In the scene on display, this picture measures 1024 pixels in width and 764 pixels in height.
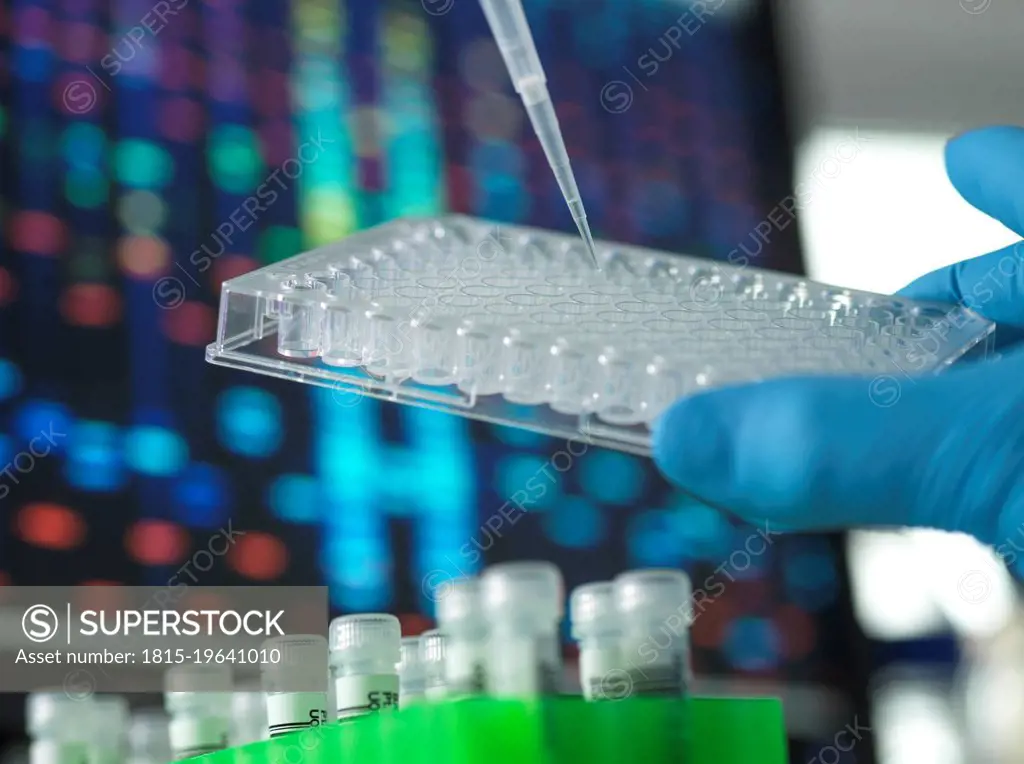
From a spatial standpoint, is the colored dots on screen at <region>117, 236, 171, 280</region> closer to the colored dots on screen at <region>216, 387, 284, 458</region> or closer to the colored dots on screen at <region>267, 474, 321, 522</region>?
the colored dots on screen at <region>216, 387, 284, 458</region>

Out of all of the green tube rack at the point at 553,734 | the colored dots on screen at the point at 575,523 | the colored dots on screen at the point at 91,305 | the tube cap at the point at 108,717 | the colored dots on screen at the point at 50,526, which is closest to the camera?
the green tube rack at the point at 553,734

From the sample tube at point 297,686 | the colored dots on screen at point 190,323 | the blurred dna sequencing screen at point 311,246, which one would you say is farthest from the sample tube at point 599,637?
the colored dots on screen at point 190,323

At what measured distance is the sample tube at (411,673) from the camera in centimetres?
98

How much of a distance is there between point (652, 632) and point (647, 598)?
1.0 inches

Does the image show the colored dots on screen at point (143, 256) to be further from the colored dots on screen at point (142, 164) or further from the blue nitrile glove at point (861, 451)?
the blue nitrile glove at point (861, 451)

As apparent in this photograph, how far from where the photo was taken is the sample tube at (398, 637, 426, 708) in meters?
0.98

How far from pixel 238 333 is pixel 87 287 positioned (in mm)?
812

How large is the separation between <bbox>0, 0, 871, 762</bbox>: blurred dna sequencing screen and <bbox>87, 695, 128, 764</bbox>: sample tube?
1.33ft

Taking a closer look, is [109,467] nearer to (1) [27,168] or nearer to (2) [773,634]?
(1) [27,168]

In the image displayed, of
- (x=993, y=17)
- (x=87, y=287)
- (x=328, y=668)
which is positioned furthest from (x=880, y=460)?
(x=993, y=17)

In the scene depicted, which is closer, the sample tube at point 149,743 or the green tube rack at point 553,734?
the green tube rack at point 553,734

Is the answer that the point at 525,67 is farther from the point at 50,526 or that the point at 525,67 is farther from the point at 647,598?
the point at 50,526

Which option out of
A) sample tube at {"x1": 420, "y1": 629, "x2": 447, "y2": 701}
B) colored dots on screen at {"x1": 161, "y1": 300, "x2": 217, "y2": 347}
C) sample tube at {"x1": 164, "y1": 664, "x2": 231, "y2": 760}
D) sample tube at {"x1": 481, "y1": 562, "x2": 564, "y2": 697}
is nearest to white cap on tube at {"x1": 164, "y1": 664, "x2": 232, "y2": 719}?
sample tube at {"x1": 164, "y1": 664, "x2": 231, "y2": 760}

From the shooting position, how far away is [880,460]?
2.84 feet
